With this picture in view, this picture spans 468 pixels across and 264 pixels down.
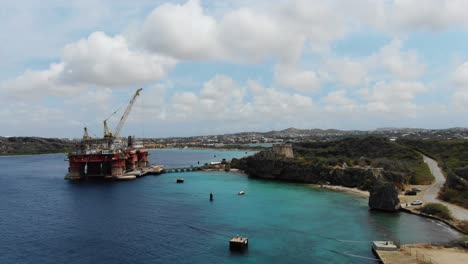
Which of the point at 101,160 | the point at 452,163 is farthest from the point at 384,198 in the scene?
the point at 101,160

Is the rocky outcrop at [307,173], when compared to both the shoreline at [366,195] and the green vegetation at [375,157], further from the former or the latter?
the green vegetation at [375,157]

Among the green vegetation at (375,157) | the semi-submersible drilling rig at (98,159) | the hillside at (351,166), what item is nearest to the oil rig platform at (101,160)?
the semi-submersible drilling rig at (98,159)

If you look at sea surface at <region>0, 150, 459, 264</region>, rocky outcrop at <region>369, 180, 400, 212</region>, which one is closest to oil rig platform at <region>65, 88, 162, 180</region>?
sea surface at <region>0, 150, 459, 264</region>

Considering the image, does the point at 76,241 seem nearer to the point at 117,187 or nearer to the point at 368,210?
the point at 368,210

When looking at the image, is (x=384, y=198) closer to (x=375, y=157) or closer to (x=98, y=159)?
(x=375, y=157)

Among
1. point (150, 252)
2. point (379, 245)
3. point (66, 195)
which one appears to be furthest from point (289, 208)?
point (66, 195)

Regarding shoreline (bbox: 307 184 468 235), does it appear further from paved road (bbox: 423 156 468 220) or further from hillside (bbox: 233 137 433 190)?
paved road (bbox: 423 156 468 220)
